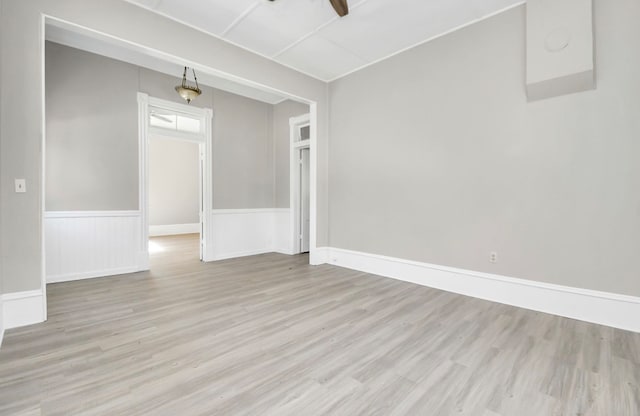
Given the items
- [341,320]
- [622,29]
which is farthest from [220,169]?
[622,29]

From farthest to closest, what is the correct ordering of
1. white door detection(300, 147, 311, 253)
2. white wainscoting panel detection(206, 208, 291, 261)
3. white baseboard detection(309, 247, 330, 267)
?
white door detection(300, 147, 311, 253) < white wainscoting panel detection(206, 208, 291, 261) < white baseboard detection(309, 247, 330, 267)

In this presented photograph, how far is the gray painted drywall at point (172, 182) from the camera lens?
9.67m

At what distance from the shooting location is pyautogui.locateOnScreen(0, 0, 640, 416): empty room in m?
1.79

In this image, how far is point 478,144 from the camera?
3.29 meters

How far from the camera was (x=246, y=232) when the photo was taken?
5.90 metres

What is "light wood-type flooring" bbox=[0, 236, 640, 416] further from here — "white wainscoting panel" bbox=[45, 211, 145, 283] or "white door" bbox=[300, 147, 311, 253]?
"white door" bbox=[300, 147, 311, 253]

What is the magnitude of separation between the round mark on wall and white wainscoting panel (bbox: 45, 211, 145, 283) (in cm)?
553

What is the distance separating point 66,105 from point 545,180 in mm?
5859

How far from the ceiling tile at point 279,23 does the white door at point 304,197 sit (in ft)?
7.61

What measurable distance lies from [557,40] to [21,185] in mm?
4958

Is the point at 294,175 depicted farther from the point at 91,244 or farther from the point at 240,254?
the point at 91,244

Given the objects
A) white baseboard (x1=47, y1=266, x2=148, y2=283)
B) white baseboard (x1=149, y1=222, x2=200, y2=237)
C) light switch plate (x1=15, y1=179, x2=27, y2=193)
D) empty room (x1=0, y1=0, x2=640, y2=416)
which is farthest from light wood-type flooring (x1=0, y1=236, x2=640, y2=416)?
white baseboard (x1=149, y1=222, x2=200, y2=237)

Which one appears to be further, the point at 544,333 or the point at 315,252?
the point at 315,252

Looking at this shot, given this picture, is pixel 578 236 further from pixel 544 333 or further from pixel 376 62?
pixel 376 62
